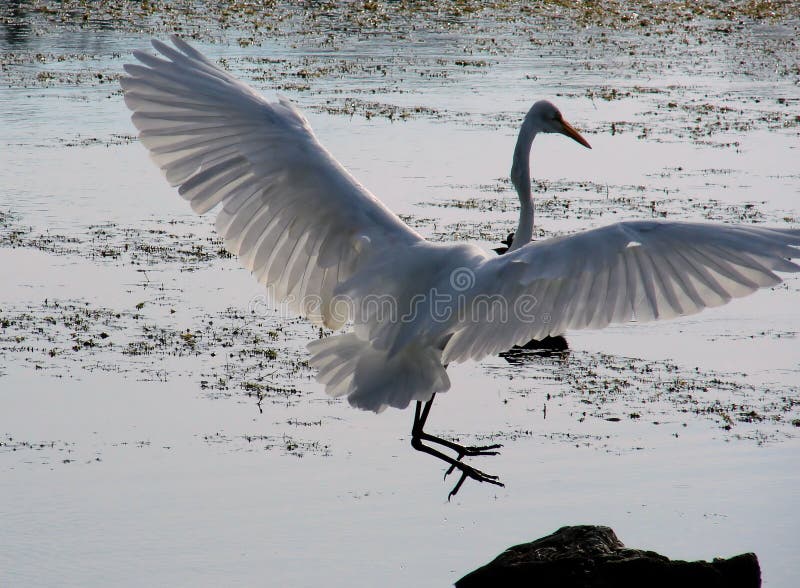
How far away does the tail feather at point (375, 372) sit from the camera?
499cm

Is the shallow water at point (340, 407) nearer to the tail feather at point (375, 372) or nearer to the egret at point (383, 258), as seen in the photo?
the egret at point (383, 258)

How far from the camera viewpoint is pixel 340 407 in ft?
23.4

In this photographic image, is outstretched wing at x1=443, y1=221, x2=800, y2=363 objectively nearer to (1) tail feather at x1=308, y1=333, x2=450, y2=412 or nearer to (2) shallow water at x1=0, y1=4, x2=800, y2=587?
(1) tail feather at x1=308, y1=333, x2=450, y2=412

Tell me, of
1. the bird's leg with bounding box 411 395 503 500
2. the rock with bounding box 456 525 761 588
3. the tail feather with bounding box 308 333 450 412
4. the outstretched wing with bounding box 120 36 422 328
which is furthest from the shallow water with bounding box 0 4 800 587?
the outstretched wing with bounding box 120 36 422 328

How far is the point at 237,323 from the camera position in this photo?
26.9 ft

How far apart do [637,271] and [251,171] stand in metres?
1.84

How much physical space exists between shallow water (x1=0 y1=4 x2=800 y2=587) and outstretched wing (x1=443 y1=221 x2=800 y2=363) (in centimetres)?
160

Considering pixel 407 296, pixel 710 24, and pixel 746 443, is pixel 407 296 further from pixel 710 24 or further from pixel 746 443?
pixel 710 24

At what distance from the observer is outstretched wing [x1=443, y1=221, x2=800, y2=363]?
4191 mm

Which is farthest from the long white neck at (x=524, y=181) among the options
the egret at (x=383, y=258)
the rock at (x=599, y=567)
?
the rock at (x=599, y=567)

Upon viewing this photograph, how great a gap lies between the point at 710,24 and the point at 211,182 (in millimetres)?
20416

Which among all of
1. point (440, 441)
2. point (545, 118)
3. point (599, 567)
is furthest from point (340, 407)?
point (599, 567)

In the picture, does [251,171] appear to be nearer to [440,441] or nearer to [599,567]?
[440,441]

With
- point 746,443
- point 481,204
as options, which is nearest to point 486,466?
point 746,443
